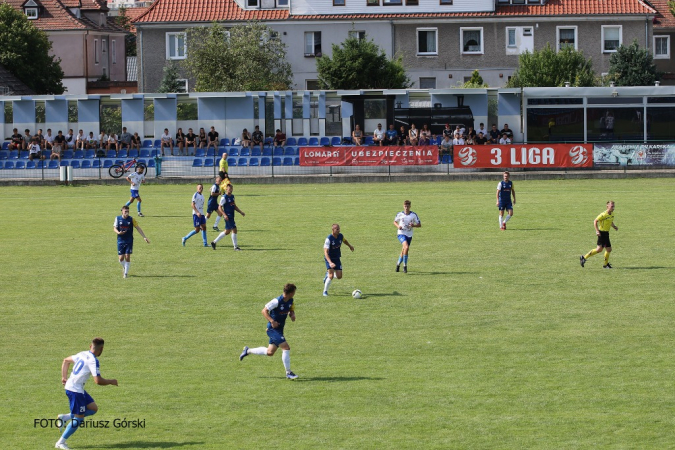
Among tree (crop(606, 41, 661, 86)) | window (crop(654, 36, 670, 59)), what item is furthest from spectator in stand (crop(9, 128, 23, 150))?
window (crop(654, 36, 670, 59))

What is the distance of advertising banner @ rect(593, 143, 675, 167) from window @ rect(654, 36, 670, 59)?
3730 centimetres

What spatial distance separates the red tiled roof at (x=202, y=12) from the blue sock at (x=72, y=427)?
64.3 m

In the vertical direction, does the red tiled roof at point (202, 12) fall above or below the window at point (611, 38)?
above

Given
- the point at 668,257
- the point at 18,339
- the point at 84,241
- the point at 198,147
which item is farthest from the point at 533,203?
the point at 18,339

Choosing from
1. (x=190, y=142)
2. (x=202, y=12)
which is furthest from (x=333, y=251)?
(x=202, y=12)

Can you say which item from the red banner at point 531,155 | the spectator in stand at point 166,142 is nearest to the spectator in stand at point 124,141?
the spectator in stand at point 166,142

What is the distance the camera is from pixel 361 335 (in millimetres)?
18672

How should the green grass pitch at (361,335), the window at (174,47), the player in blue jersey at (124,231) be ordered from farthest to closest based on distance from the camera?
the window at (174,47) < the player in blue jersey at (124,231) < the green grass pitch at (361,335)

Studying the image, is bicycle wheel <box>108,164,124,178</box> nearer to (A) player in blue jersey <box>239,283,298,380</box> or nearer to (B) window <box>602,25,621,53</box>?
(A) player in blue jersey <box>239,283,298,380</box>

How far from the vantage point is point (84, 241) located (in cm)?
3131

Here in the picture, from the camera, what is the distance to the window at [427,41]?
7312 cm

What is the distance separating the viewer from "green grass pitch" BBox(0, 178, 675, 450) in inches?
527

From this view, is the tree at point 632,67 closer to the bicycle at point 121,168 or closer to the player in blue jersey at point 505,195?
the bicycle at point 121,168

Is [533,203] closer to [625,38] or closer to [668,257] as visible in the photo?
[668,257]
